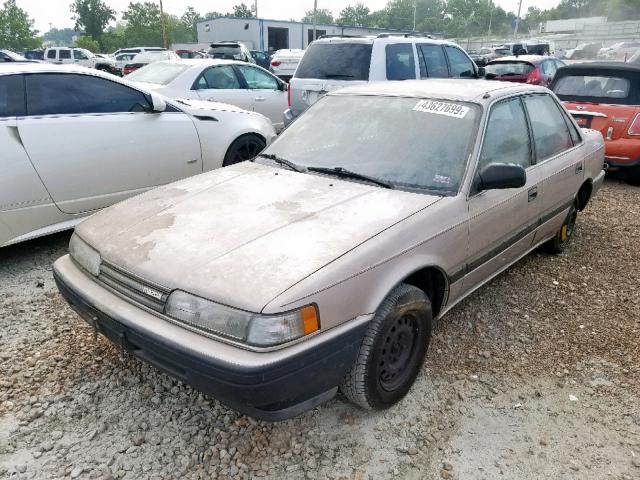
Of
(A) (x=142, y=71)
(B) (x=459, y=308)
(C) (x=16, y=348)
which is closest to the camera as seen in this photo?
(C) (x=16, y=348)

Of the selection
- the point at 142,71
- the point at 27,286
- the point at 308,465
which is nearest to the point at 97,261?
the point at 308,465

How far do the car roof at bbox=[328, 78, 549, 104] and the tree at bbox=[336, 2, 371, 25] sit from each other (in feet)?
332

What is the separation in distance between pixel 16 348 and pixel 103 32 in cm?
6576

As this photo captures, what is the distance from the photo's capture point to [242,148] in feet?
18.7

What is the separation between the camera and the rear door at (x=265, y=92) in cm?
842

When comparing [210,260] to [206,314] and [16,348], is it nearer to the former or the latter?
[206,314]

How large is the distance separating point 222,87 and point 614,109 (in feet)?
18.1

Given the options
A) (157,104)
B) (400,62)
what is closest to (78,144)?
(157,104)

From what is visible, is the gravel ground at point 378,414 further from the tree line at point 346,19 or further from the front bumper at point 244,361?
the tree line at point 346,19

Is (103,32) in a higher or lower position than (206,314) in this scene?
higher

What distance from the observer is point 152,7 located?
58156 mm

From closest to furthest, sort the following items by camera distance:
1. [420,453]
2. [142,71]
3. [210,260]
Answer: [210,260]
[420,453]
[142,71]

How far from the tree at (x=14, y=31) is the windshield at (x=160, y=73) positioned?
47.7 meters

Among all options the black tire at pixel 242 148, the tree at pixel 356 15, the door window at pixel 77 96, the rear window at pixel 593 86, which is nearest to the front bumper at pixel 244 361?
the door window at pixel 77 96
